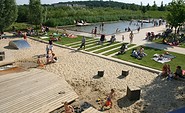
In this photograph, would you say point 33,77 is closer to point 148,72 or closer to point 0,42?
point 148,72

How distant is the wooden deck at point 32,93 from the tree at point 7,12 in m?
16.7

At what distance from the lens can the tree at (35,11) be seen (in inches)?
1273

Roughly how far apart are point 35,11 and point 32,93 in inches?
945

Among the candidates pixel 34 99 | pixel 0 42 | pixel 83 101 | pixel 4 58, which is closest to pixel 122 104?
pixel 83 101

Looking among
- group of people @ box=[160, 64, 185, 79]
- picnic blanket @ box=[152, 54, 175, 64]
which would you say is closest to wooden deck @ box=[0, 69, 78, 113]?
group of people @ box=[160, 64, 185, 79]

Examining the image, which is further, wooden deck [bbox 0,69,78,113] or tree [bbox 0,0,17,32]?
tree [bbox 0,0,17,32]

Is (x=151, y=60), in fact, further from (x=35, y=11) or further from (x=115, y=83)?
(x=35, y=11)

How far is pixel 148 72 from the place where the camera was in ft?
51.7

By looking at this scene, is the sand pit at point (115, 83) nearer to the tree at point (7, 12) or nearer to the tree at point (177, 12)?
the tree at point (7, 12)

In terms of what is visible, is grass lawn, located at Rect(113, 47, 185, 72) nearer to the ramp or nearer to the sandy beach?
the sandy beach

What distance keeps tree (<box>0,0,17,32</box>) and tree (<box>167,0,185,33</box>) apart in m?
19.9

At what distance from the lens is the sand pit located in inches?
440

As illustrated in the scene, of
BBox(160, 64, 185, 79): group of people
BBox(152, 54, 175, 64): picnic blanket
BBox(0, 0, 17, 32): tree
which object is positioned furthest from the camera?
BBox(0, 0, 17, 32): tree

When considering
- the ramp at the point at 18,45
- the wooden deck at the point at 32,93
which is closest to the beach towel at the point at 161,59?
the wooden deck at the point at 32,93
